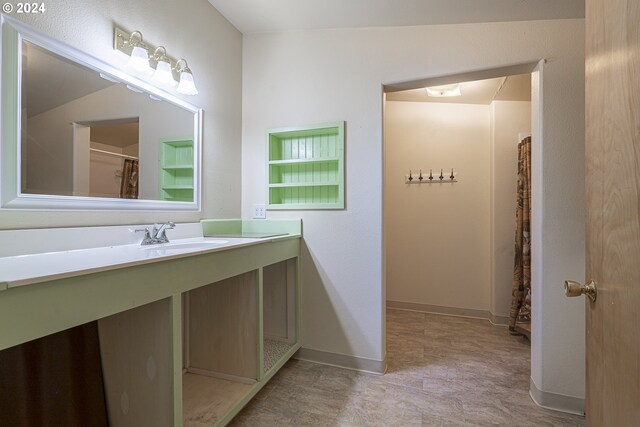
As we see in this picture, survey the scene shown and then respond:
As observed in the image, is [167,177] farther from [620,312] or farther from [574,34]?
[574,34]

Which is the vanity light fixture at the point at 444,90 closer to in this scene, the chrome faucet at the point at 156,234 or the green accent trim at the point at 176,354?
the chrome faucet at the point at 156,234

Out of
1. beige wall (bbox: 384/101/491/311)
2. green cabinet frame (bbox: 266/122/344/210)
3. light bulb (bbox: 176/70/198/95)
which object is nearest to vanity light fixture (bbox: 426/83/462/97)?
beige wall (bbox: 384/101/491/311)

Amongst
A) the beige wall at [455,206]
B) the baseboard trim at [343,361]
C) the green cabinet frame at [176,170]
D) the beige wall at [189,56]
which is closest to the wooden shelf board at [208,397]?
the baseboard trim at [343,361]

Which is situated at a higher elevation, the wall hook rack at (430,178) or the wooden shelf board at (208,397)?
the wall hook rack at (430,178)

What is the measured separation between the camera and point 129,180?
1.51 metres

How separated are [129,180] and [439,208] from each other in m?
2.84

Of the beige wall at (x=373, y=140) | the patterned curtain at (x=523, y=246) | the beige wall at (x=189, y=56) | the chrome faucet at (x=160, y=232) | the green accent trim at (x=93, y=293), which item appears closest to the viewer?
the green accent trim at (x=93, y=293)

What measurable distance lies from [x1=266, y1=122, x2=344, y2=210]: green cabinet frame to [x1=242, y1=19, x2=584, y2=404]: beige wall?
63mm

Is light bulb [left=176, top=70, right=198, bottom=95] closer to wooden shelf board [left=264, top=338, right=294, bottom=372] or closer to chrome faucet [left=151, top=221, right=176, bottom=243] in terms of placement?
chrome faucet [left=151, top=221, right=176, bottom=243]

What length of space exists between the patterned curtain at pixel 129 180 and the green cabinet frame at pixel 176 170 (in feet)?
0.52

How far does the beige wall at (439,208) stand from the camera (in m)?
3.07

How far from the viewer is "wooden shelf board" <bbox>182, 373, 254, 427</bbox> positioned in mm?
1399

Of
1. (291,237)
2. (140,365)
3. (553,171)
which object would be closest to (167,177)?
(291,237)

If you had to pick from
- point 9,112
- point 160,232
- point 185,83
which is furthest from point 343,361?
point 9,112
